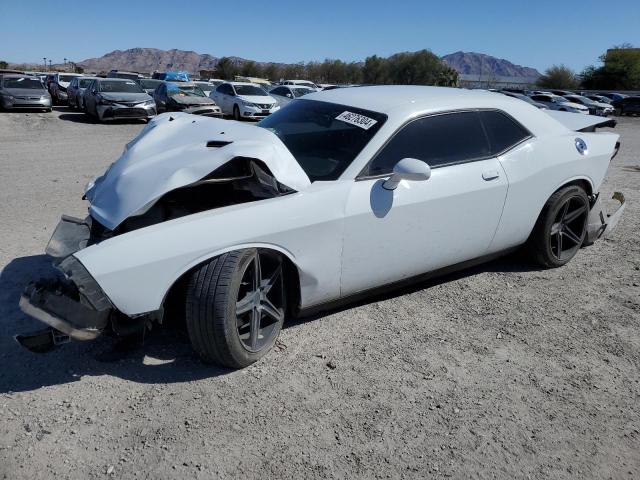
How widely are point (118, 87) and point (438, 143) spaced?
51.5ft

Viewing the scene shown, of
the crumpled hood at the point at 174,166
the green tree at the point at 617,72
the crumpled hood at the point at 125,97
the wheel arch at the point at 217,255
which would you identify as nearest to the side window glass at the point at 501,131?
the crumpled hood at the point at 174,166

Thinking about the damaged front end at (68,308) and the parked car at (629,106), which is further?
the parked car at (629,106)

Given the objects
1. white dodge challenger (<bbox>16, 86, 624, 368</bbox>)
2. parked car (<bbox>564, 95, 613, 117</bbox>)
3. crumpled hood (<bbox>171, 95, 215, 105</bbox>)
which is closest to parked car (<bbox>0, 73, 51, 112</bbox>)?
crumpled hood (<bbox>171, 95, 215, 105</bbox>)

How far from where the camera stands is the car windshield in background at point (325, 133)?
324 centimetres

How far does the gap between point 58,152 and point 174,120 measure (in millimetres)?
7169

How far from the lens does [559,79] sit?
6369cm

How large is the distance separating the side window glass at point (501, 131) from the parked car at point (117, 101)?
45.9 ft

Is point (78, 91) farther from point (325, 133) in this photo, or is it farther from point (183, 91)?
point (325, 133)

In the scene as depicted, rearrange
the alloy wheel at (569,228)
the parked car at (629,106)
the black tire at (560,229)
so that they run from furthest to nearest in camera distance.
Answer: the parked car at (629,106) → the alloy wheel at (569,228) → the black tire at (560,229)

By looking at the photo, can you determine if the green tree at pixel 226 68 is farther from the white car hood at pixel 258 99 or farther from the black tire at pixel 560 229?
the black tire at pixel 560 229

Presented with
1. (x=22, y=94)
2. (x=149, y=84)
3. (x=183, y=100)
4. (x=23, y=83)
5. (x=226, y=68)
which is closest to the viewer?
(x=22, y=94)

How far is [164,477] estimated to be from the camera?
2127mm

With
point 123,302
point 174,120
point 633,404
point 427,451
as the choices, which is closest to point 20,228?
point 174,120

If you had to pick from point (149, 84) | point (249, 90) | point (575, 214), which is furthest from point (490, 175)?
point (149, 84)
